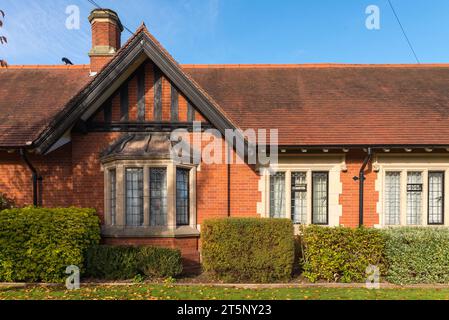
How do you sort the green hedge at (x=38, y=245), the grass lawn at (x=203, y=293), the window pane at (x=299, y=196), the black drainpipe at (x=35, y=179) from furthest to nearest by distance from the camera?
the window pane at (x=299, y=196) < the black drainpipe at (x=35, y=179) < the green hedge at (x=38, y=245) < the grass lawn at (x=203, y=293)

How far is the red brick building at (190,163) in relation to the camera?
27.5 feet

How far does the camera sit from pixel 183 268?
8.38 meters

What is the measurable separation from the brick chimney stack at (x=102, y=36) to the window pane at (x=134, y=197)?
5.67m

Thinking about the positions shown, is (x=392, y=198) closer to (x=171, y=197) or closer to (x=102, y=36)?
(x=171, y=197)

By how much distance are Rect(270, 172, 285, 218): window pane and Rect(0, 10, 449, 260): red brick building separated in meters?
0.03

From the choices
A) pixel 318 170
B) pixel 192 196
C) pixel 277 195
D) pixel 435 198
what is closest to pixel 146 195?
pixel 192 196

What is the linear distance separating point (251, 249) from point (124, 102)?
5.24m

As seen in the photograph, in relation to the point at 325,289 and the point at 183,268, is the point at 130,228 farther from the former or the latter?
the point at 325,289

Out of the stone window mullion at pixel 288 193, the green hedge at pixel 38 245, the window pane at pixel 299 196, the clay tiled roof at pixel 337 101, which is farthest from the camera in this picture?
the window pane at pixel 299 196

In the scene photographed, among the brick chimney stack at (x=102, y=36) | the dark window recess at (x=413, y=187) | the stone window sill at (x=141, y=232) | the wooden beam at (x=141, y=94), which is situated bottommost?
the stone window sill at (x=141, y=232)

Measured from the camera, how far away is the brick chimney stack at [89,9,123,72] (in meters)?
12.0

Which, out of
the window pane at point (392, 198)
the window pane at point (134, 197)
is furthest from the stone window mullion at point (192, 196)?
the window pane at point (392, 198)

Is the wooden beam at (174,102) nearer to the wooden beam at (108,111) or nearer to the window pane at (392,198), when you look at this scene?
the wooden beam at (108,111)

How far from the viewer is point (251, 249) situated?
7.58 meters
